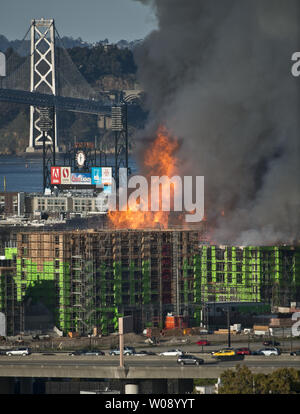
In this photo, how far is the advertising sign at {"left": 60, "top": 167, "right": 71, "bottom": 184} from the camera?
397 feet

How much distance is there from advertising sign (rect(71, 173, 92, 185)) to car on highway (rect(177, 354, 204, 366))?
67.1m

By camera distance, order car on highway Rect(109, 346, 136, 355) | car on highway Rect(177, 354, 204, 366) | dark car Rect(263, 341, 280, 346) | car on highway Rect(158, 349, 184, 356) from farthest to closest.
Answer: dark car Rect(263, 341, 280, 346), car on highway Rect(109, 346, 136, 355), car on highway Rect(158, 349, 184, 356), car on highway Rect(177, 354, 204, 366)

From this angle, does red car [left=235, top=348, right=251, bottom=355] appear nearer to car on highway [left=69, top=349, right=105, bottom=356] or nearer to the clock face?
car on highway [left=69, top=349, right=105, bottom=356]

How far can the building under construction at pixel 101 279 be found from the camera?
6888cm

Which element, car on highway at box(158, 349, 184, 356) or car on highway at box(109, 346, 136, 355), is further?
car on highway at box(109, 346, 136, 355)

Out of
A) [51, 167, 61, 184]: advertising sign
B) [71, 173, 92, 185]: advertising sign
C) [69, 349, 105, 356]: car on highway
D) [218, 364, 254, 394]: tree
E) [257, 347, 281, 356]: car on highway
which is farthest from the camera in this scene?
[51, 167, 61, 184]: advertising sign

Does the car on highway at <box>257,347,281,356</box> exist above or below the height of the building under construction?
below

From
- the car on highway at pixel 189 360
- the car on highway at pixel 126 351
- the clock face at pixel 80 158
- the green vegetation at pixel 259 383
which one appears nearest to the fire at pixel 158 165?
the car on highway at pixel 126 351

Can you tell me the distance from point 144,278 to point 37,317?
541 centimetres

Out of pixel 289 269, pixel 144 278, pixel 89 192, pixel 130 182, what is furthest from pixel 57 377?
pixel 89 192

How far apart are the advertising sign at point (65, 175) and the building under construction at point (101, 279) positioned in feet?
154

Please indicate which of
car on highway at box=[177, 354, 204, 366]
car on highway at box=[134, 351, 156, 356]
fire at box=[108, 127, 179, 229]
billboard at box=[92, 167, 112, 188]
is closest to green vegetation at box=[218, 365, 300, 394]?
car on highway at box=[177, 354, 204, 366]
